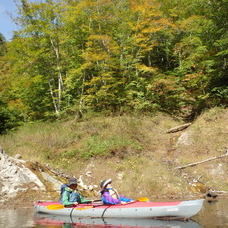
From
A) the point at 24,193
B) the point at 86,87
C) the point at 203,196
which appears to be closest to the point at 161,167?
the point at 203,196

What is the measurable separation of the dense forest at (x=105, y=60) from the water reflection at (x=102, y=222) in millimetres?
12468

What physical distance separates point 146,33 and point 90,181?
13.9m

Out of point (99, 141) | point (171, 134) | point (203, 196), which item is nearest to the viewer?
point (203, 196)

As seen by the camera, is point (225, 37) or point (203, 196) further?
point (225, 37)

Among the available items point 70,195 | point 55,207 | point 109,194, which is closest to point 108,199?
point 109,194

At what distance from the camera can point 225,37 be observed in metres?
17.0

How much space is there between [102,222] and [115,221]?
0.38 m

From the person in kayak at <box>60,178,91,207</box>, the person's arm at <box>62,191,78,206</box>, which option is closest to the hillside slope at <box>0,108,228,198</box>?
the person in kayak at <box>60,178,91,207</box>

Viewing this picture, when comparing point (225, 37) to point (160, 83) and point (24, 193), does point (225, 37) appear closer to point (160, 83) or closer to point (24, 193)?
point (160, 83)

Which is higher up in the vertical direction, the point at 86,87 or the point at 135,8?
the point at 135,8

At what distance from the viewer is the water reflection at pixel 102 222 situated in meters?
6.76

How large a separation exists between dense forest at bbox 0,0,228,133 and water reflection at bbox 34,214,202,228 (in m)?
12.5

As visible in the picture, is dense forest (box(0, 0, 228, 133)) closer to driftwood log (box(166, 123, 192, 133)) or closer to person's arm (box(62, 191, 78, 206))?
driftwood log (box(166, 123, 192, 133))

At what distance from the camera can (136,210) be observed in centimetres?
725
